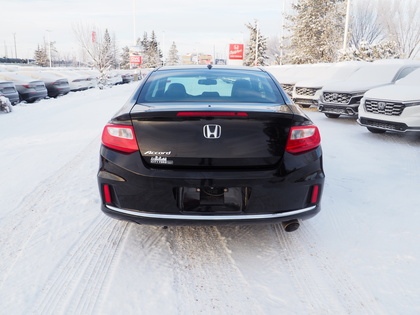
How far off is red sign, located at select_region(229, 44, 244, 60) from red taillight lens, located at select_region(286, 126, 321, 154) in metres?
41.7

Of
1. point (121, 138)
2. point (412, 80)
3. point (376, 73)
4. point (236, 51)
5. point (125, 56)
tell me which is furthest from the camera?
point (125, 56)

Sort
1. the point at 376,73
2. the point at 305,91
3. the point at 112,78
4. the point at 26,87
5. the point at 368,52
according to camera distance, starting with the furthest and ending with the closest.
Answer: the point at 112,78, the point at 368,52, the point at 26,87, the point at 305,91, the point at 376,73

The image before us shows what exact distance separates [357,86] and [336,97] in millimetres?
639

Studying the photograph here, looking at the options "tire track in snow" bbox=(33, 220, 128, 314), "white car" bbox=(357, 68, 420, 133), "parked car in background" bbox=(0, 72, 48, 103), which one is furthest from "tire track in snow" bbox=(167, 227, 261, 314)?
"parked car in background" bbox=(0, 72, 48, 103)

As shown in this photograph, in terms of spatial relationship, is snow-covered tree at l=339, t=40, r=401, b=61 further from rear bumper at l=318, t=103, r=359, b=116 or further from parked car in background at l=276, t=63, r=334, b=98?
rear bumper at l=318, t=103, r=359, b=116

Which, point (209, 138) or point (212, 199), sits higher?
point (209, 138)

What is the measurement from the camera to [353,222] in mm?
3617

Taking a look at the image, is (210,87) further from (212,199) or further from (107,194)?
(107,194)

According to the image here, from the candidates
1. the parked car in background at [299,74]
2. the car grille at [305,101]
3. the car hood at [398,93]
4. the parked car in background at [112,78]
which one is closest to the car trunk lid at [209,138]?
the car hood at [398,93]

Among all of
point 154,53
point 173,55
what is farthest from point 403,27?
point 173,55

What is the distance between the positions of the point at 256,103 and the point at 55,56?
11908 cm

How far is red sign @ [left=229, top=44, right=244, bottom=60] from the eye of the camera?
4284cm

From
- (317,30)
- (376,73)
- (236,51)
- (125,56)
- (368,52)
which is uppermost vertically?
(317,30)

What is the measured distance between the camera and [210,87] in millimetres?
3650
